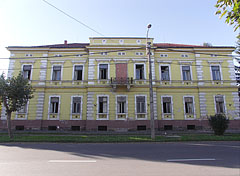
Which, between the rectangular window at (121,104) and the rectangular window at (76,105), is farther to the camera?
the rectangular window at (76,105)

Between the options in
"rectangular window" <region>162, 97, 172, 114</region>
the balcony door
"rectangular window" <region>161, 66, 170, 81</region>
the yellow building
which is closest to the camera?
the yellow building

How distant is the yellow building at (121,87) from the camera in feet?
62.7

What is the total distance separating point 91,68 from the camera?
2025 cm

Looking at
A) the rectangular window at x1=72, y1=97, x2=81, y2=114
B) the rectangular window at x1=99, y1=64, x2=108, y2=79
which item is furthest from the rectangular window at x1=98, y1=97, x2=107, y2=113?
the rectangular window at x1=99, y1=64, x2=108, y2=79

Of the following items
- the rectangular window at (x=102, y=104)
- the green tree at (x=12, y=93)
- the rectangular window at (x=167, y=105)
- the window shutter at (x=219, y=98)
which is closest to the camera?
the green tree at (x=12, y=93)

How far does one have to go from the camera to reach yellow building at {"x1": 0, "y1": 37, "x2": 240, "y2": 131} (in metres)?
19.1

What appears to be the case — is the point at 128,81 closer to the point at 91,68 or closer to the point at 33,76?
the point at 91,68

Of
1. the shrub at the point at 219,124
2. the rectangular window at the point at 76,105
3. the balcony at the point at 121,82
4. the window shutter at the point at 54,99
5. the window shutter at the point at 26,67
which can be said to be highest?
the window shutter at the point at 26,67

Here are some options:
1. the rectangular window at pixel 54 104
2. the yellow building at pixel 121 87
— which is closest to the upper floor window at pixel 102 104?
the yellow building at pixel 121 87

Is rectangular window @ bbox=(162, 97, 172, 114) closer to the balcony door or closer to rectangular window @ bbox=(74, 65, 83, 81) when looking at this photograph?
the balcony door

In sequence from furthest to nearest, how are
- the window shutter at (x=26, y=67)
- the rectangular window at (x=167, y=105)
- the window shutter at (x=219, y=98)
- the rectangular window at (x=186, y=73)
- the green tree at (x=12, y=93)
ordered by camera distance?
the window shutter at (x=26, y=67) < the rectangular window at (x=186, y=73) < the window shutter at (x=219, y=98) < the rectangular window at (x=167, y=105) < the green tree at (x=12, y=93)

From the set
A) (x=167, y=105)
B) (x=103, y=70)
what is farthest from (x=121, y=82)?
(x=167, y=105)

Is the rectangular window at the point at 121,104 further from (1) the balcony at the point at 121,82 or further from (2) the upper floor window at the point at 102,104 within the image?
(2) the upper floor window at the point at 102,104

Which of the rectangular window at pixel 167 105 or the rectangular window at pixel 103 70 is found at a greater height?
the rectangular window at pixel 103 70
